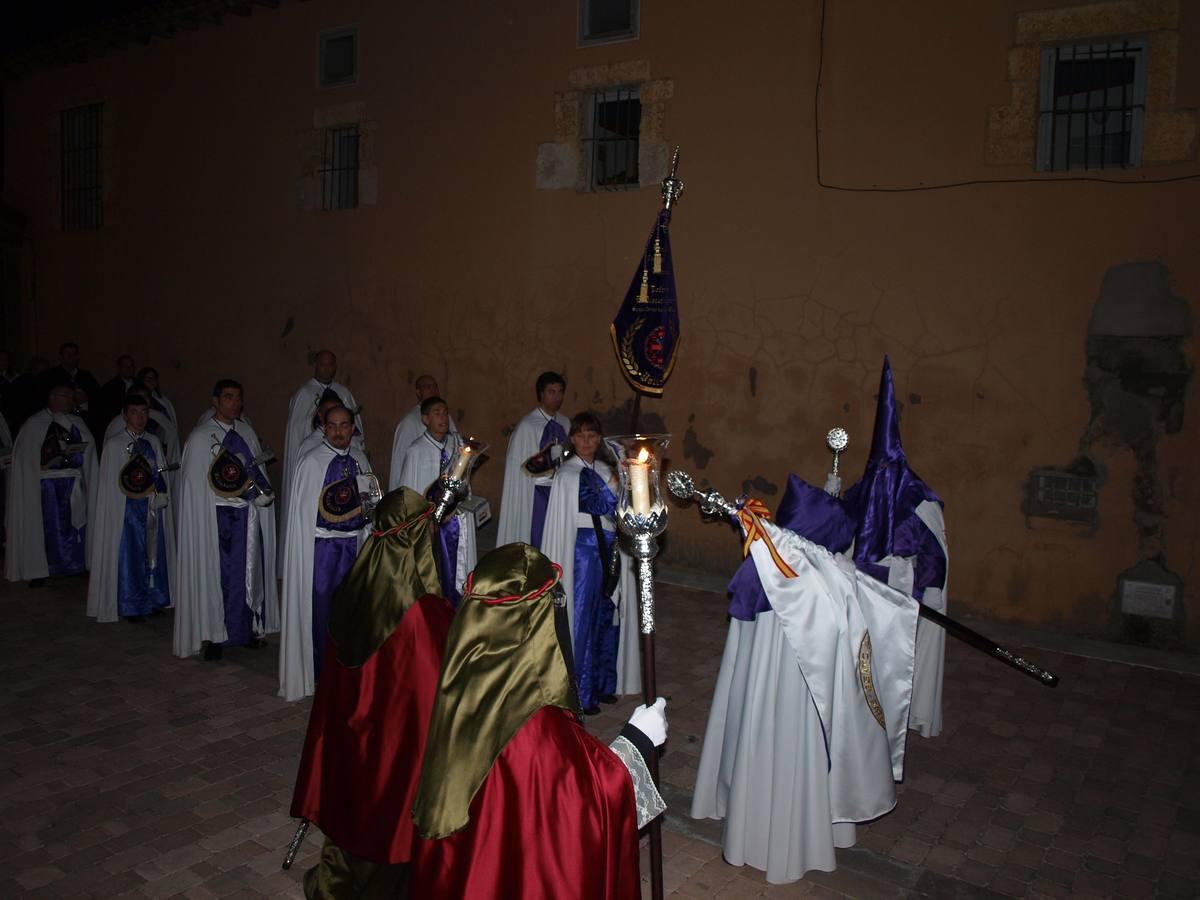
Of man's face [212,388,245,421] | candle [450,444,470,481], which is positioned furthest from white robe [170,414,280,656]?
candle [450,444,470,481]

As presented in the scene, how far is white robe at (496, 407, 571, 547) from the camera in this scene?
868 cm

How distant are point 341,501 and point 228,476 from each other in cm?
138

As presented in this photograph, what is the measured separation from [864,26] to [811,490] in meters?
6.32

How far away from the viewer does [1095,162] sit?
8469 millimetres

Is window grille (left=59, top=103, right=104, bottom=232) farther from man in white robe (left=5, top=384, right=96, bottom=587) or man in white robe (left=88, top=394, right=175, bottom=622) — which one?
man in white robe (left=88, top=394, right=175, bottom=622)

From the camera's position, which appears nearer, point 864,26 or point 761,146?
point 864,26

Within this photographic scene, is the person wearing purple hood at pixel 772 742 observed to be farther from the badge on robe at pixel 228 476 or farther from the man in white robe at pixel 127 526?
the man in white robe at pixel 127 526

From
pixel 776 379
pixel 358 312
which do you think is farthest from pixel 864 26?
pixel 358 312

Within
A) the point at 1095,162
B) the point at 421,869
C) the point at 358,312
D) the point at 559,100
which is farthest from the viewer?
the point at 358,312

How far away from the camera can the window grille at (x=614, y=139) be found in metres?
10.9

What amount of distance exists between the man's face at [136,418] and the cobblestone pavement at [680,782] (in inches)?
70.7

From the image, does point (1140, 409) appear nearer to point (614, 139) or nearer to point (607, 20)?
point (614, 139)

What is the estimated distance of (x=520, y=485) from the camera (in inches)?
344

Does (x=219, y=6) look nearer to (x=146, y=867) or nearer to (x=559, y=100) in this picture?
(x=559, y=100)
